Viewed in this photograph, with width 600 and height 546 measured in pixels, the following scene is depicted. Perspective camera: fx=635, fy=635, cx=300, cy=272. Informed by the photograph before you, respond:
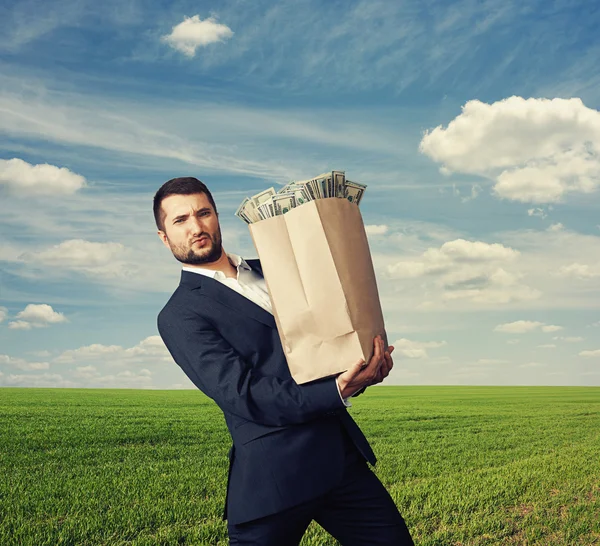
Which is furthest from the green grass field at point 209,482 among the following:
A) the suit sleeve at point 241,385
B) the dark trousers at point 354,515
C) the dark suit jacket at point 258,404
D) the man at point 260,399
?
the suit sleeve at point 241,385

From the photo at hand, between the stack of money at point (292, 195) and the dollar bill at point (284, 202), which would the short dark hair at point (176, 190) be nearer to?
the stack of money at point (292, 195)

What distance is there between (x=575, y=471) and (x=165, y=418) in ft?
36.2

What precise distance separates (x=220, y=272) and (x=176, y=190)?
429mm

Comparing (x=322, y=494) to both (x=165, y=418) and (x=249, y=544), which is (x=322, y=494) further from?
(x=165, y=418)

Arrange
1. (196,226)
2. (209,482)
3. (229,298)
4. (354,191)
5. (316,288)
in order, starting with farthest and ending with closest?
(209,482) < (196,226) < (229,298) < (354,191) < (316,288)

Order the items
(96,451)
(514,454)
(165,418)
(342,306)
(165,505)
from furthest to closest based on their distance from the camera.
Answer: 1. (165,418)
2. (514,454)
3. (96,451)
4. (165,505)
5. (342,306)

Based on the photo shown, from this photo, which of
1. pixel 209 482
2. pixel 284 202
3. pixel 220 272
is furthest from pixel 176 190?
pixel 209 482

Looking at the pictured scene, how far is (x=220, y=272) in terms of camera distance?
9.47 ft

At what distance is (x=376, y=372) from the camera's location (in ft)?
8.19

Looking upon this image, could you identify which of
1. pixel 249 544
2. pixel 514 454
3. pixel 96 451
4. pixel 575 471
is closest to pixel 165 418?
pixel 96 451

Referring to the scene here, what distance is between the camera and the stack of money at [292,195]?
2488 millimetres

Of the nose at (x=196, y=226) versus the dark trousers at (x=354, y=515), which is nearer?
the dark trousers at (x=354, y=515)

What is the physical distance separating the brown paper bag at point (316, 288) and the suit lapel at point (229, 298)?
196 millimetres

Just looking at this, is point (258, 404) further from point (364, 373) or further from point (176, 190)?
point (176, 190)
